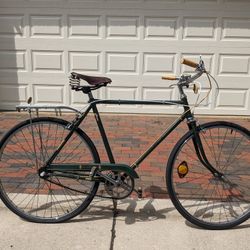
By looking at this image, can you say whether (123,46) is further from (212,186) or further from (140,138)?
(212,186)

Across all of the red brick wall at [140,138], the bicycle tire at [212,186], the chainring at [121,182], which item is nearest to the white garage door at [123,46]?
the red brick wall at [140,138]

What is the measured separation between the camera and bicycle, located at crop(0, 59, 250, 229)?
3.00 meters

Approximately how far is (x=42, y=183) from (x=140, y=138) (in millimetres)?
1929

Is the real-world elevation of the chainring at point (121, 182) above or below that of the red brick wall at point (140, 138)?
above

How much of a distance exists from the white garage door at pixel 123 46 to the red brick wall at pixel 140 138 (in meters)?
0.31

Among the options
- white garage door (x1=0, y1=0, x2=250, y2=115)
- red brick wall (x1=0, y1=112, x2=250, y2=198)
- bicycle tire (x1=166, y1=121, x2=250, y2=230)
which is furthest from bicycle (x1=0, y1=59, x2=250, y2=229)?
white garage door (x1=0, y1=0, x2=250, y2=115)

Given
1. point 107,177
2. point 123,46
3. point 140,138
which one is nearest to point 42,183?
point 107,177

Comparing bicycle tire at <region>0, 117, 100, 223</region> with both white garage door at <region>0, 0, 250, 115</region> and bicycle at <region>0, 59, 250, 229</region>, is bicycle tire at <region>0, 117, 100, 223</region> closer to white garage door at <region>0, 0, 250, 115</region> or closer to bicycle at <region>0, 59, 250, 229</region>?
bicycle at <region>0, 59, 250, 229</region>

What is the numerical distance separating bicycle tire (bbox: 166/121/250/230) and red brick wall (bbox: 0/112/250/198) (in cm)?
27

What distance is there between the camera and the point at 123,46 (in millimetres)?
6395

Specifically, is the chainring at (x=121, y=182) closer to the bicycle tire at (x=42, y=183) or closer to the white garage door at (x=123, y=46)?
the bicycle tire at (x=42, y=183)

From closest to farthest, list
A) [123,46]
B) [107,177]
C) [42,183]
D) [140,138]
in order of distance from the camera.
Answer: [107,177], [42,183], [140,138], [123,46]

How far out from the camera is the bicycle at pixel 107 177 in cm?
300

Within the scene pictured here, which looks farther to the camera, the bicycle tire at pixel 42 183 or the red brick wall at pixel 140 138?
the red brick wall at pixel 140 138
